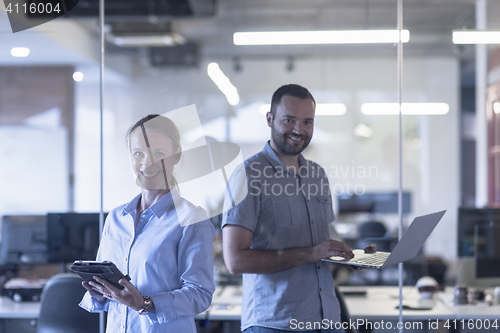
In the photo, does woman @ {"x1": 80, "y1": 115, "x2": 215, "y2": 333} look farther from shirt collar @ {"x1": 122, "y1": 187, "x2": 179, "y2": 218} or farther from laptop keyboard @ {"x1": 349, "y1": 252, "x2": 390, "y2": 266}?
laptop keyboard @ {"x1": 349, "y1": 252, "x2": 390, "y2": 266}

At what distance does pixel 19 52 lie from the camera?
3.16 metres

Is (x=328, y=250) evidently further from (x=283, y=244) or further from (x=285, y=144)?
(x=285, y=144)

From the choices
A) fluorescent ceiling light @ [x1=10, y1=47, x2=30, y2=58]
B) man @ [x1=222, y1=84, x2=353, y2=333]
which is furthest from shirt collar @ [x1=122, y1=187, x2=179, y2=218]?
fluorescent ceiling light @ [x1=10, y1=47, x2=30, y2=58]

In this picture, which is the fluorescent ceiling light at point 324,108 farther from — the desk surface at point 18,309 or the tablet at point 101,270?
the desk surface at point 18,309

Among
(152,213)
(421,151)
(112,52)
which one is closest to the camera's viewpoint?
(152,213)

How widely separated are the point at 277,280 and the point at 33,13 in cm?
209

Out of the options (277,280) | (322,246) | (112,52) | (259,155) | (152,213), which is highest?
(112,52)

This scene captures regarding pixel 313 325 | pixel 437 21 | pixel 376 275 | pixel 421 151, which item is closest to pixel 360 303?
pixel 313 325

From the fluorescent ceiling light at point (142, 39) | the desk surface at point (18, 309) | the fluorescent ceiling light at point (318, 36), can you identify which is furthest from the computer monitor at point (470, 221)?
the fluorescent ceiling light at point (142, 39)

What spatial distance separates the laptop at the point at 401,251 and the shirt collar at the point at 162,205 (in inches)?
25.2

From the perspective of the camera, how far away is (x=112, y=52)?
217 inches

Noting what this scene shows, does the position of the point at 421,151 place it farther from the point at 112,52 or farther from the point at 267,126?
the point at 267,126

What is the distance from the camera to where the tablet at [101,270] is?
1594 mm

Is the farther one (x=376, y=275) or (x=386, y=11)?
(x=376, y=275)
